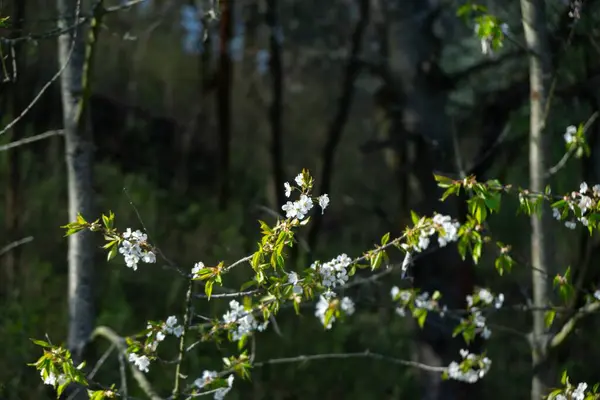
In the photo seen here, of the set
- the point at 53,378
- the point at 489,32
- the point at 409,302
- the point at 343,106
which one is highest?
the point at 489,32

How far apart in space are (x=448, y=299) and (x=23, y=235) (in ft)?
17.7

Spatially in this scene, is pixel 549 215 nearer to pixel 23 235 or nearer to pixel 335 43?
→ pixel 23 235

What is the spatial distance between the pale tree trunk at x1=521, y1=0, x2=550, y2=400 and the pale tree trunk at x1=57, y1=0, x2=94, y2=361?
258cm

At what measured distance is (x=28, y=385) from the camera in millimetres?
6480

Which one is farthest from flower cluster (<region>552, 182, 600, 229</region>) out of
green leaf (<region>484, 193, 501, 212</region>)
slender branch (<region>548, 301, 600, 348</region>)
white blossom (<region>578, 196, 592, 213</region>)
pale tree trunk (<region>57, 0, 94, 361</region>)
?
pale tree trunk (<region>57, 0, 94, 361</region>)

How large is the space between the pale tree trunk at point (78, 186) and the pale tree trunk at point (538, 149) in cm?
258

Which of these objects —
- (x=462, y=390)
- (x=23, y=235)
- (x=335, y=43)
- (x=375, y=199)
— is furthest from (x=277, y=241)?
(x=375, y=199)

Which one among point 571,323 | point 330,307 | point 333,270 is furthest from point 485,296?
point 333,270

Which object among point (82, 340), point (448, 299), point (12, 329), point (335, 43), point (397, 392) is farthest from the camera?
point (335, 43)

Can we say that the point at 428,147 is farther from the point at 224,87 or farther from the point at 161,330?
the point at 224,87

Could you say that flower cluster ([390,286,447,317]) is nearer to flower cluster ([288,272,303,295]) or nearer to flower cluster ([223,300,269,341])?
flower cluster ([223,300,269,341])

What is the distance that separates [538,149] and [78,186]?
2.70 m

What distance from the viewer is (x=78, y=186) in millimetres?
4547

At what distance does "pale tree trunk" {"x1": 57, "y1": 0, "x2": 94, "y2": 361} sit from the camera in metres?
4.52
